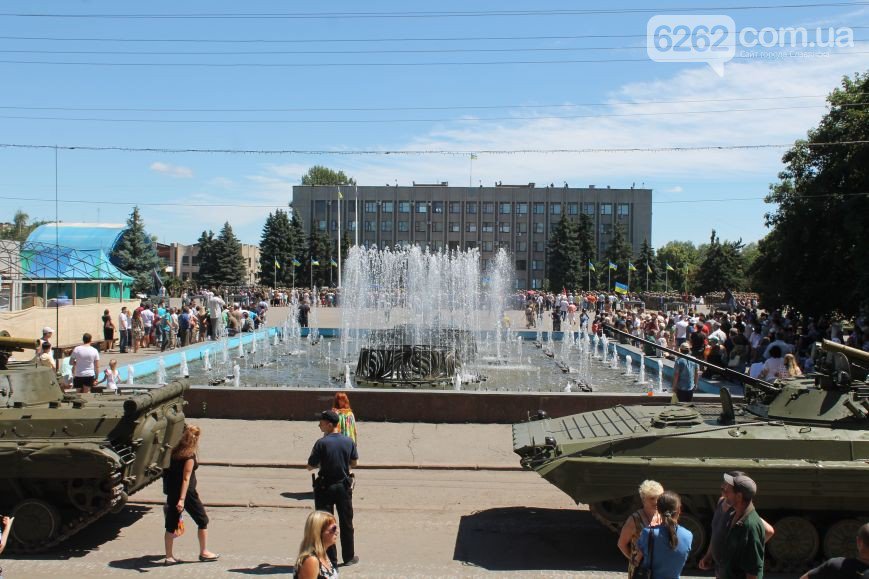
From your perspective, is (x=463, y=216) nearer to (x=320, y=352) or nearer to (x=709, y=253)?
(x=709, y=253)

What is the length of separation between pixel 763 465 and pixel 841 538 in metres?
1.09

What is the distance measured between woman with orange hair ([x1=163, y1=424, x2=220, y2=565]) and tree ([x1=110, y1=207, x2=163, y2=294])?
2017 inches

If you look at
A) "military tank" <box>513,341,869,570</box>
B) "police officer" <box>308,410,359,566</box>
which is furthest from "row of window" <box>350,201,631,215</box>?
"police officer" <box>308,410,359,566</box>

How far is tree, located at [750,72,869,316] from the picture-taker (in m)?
24.6

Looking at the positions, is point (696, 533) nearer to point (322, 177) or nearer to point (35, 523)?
point (35, 523)

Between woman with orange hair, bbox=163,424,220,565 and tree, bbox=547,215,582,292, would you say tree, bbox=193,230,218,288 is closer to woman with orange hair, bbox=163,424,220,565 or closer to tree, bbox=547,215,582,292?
tree, bbox=547,215,582,292

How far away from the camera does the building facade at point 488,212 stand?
96.9 metres

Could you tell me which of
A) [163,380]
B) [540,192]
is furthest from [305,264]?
[163,380]

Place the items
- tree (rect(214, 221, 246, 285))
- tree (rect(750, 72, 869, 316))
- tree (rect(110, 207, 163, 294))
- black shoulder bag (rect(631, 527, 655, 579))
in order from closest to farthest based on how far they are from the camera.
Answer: black shoulder bag (rect(631, 527, 655, 579)) → tree (rect(750, 72, 869, 316)) → tree (rect(110, 207, 163, 294)) → tree (rect(214, 221, 246, 285))

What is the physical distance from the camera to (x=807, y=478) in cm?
739

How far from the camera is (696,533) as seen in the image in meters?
7.64

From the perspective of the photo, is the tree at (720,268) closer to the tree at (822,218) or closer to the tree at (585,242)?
the tree at (585,242)

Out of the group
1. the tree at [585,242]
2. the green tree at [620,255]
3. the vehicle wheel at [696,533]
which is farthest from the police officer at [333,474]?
the green tree at [620,255]

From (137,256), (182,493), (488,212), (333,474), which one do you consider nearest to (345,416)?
(333,474)
